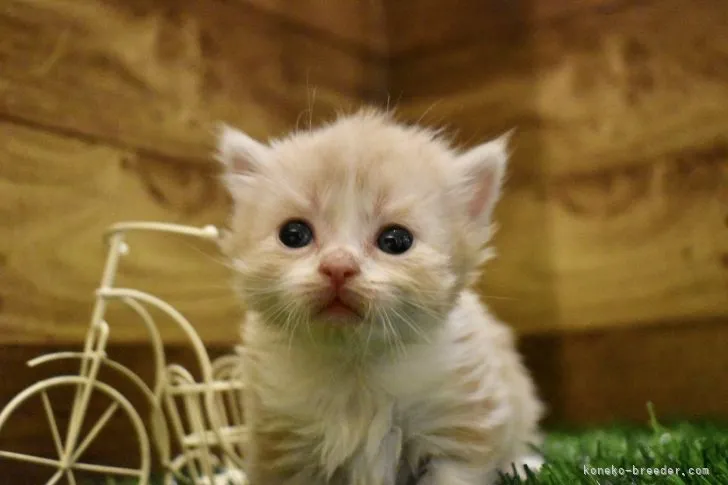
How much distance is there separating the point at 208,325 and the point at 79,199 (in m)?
0.36

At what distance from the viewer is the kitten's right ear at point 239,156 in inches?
36.9

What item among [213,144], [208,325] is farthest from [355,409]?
[213,144]

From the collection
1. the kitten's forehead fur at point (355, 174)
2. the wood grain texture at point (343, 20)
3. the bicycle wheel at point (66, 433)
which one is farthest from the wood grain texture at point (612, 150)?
the bicycle wheel at point (66, 433)

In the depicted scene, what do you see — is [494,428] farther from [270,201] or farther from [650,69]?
[650,69]

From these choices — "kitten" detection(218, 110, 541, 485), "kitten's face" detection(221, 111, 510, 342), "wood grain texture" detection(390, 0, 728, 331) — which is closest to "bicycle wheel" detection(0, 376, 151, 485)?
"kitten" detection(218, 110, 541, 485)

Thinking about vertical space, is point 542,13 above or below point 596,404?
above

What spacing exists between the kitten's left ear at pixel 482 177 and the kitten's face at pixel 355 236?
0.01 meters

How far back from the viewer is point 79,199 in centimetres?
129

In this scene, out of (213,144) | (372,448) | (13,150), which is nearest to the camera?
(372,448)

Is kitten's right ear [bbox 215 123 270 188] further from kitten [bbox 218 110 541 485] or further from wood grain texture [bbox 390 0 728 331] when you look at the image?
wood grain texture [bbox 390 0 728 331]

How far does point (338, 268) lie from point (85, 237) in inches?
28.1

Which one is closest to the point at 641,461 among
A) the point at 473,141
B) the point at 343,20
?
the point at 473,141

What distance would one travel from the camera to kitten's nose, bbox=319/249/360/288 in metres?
0.76

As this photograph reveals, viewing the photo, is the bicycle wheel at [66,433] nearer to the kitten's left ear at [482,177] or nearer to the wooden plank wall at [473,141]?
the wooden plank wall at [473,141]
